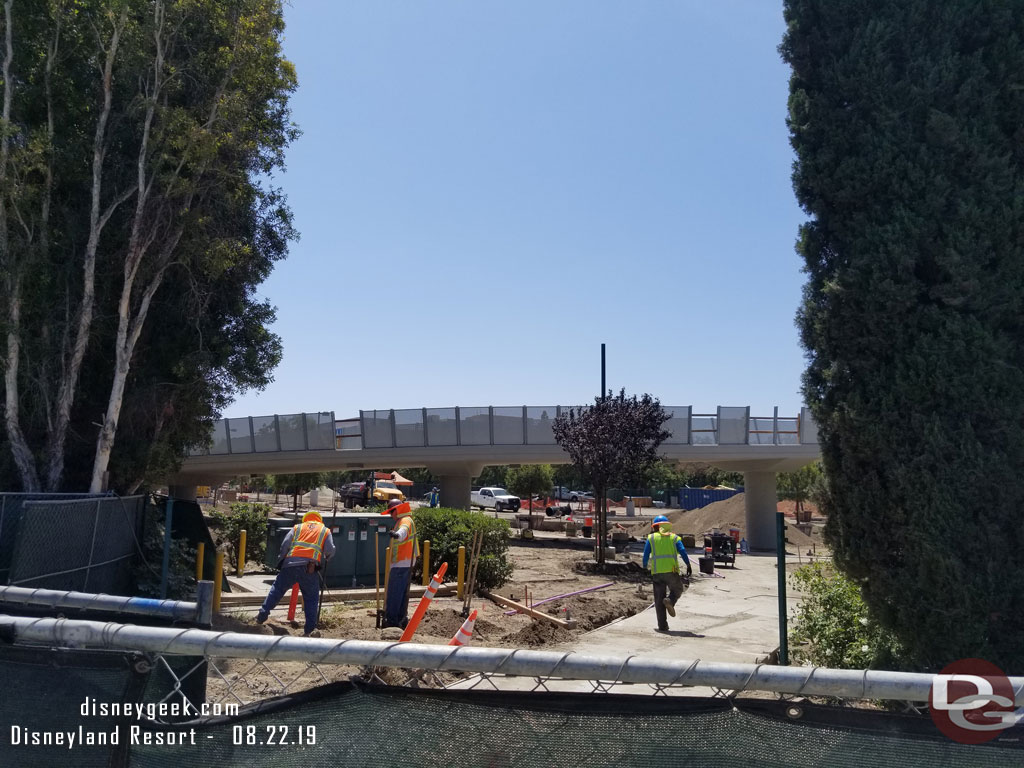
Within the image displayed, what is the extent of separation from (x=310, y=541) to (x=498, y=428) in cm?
2091

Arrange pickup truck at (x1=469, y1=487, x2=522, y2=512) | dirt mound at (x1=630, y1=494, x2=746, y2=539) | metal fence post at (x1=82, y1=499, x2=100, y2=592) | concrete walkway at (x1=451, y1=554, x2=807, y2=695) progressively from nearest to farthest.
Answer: concrete walkway at (x1=451, y1=554, x2=807, y2=695)
metal fence post at (x1=82, y1=499, x2=100, y2=592)
dirt mound at (x1=630, y1=494, x2=746, y2=539)
pickup truck at (x1=469, y1=487, x2=522, y2=512)

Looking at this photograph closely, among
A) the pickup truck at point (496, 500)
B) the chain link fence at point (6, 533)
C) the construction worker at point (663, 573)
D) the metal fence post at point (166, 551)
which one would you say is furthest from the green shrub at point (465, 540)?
the pickup truck at point (496, 500)

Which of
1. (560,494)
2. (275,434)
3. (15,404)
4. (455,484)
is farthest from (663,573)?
(560,494)

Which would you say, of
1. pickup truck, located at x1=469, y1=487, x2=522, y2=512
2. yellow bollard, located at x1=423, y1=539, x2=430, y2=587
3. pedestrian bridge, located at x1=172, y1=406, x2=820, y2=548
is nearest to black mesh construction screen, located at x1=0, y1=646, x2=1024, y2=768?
yellow bollard, located at x1=423, y1=539, x2=430, y2=587

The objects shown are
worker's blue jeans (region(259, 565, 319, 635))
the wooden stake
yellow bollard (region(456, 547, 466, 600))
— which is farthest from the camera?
yellow bollard (region(456, 547, 466, 600))

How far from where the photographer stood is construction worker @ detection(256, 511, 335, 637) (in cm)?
1013

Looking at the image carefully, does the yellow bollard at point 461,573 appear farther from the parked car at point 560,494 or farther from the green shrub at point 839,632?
the parked car at point 560,494

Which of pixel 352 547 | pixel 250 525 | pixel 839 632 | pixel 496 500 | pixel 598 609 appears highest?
pixel 839 632

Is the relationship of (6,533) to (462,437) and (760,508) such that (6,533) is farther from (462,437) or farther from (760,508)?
(760,508)

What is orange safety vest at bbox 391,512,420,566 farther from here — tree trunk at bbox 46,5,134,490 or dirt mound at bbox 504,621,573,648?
tree trunk at bbox 46,5,134,490

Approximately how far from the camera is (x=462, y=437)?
31.0 metres

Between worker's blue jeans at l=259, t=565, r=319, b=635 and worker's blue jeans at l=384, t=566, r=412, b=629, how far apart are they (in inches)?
42.1

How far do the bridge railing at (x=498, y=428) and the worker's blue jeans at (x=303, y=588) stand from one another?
20.4 m

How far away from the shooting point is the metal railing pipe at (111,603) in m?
3.11
